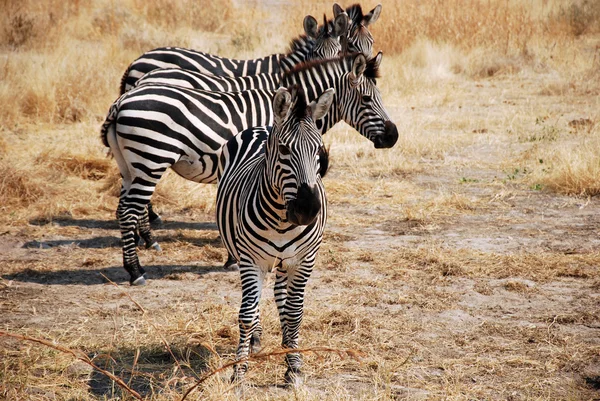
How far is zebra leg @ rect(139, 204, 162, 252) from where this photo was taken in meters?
7.53

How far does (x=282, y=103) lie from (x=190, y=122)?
2.94m

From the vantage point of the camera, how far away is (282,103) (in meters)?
4.07

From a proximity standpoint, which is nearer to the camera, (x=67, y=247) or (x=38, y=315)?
(x=38, y=315)

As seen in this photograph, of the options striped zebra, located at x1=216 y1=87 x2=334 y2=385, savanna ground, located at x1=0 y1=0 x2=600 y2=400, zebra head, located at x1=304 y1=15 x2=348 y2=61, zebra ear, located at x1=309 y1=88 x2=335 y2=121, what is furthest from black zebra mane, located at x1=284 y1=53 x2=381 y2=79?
savanna ground, located at x1=0 y1=0 x2=600 y2=400

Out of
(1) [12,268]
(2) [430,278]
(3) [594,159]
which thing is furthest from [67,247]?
(3) [594,159]

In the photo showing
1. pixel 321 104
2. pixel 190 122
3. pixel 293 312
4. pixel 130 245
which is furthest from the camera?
pixel 190 122

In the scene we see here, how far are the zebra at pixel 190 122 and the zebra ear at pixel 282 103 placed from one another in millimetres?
2190

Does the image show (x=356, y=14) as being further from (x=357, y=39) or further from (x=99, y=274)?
(x=99, y=274)

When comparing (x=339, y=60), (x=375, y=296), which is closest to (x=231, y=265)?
(x=375, y=296)

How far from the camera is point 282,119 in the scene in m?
4.13

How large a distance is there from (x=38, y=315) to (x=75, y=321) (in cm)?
Answer: 38

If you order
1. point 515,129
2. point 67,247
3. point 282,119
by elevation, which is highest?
point 282,119

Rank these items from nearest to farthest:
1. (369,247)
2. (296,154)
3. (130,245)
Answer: (296,154) < (130,245) < (369,247)

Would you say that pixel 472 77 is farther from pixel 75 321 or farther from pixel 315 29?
pixel 75 321
